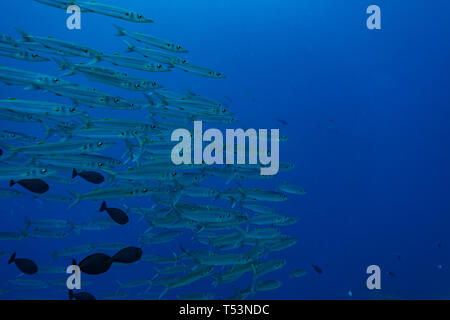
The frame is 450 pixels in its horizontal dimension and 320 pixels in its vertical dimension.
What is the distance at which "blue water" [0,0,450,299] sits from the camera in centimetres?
1235

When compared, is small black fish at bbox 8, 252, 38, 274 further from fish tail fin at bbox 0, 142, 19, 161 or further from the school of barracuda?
fish tail fin at bbox 0, 142, 19, 161

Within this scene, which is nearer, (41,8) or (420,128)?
(41,8)

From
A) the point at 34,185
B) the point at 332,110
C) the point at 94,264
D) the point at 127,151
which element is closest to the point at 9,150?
the point at 34,185

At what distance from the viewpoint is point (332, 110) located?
1262 centimetres

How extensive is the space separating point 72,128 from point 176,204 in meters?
1.27

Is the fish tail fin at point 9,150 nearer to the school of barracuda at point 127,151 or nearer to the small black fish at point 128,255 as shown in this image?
the school of barracuda at point 127,151

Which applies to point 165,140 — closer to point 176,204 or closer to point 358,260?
point 176,204

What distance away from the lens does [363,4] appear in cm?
1216

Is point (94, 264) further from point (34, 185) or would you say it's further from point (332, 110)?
point (332, 110)

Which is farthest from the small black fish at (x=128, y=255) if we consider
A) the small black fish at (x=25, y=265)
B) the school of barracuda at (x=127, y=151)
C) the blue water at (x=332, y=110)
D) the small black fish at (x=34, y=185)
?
the blue water at (x=332, y=110)

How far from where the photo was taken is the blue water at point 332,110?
40.5 ft
